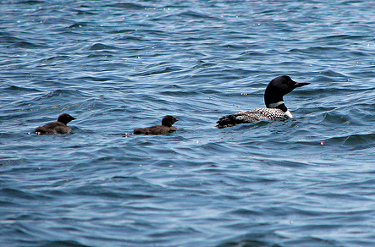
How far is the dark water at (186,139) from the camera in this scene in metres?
5.20

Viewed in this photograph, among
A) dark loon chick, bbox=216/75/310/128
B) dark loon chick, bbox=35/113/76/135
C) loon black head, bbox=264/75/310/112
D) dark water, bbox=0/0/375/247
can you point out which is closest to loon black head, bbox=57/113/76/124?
dark loon chick, bbox=35/113/76/135

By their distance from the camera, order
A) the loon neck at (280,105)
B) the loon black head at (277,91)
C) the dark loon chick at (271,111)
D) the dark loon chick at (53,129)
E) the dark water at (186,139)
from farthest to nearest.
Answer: the loon black head at (277,91) < the loon neck at (280,105) < the dark loon chick at (271,111) < the dark loon chick at (53,129) < the dark water at (186,139)

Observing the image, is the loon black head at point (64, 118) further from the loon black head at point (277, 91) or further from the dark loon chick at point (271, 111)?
the loon black head at point (277, 91)

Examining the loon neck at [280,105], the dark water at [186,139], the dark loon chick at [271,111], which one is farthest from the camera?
the loon neck at [280,105]

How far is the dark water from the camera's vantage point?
520 centimetres

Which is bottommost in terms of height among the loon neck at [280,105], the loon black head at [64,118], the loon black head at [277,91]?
the loon neck at [280,105]

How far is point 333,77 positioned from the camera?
13.0 metres

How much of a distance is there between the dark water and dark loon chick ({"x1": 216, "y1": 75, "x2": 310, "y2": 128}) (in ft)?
0.53

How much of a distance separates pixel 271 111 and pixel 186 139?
2.08 m

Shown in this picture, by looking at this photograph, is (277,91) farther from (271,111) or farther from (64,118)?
(64,118)

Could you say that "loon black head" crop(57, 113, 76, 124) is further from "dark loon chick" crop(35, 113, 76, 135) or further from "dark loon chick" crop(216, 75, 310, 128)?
"dark loon chick" crop(216, 75, 310, 128)

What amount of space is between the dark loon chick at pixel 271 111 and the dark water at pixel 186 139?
0.53ft

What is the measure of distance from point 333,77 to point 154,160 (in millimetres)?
7137

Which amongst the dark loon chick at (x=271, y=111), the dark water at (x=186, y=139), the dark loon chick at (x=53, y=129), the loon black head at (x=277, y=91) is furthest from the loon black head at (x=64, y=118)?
the loon black head at (x=277, y=91)
